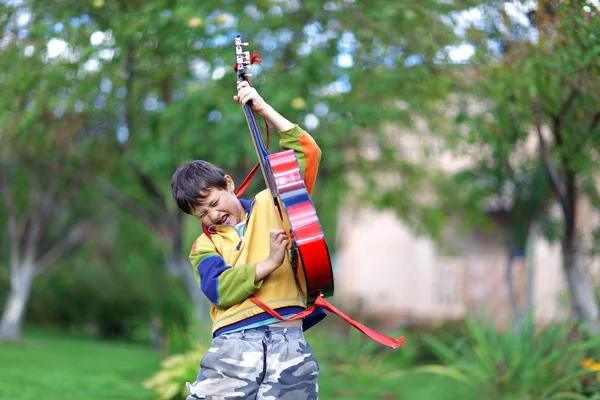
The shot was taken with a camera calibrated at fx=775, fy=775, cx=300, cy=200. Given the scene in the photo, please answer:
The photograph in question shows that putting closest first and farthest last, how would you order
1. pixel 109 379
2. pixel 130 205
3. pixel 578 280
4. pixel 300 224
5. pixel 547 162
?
pixel 300 224 < pixel 547 162 < pixel 578 280 < pixel 109 379 < pixel 130 205

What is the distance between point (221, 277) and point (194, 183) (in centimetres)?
39

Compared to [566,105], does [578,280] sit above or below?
below

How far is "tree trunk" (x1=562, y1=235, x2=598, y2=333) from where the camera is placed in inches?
255

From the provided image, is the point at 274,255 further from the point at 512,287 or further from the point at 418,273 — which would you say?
the point at 418,273

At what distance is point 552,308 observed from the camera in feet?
43.2

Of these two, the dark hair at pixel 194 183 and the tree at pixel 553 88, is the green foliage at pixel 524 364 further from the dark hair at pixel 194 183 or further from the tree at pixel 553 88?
the dark hair at pixel 194 183

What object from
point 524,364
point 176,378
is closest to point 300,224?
point 524,364

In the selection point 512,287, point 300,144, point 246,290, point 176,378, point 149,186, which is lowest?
point 512,287

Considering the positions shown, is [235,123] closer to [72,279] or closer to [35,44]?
[35,44]

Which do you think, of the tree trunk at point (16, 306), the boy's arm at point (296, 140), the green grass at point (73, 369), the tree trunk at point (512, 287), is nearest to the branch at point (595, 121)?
the tree trunk at point (512, 287)

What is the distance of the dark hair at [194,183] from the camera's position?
3076mm

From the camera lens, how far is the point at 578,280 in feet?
21.4

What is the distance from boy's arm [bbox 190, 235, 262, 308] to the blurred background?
9.00 feet

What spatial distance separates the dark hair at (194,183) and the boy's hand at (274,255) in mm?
333
